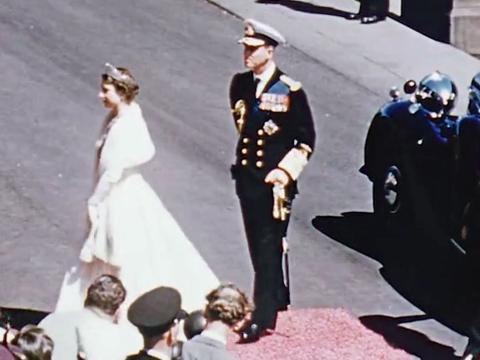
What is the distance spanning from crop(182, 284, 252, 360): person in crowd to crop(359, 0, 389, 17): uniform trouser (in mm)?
13969

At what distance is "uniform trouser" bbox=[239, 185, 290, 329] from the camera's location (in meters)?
13.1

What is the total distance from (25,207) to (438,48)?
8825 mm

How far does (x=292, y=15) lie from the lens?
23.7 meters

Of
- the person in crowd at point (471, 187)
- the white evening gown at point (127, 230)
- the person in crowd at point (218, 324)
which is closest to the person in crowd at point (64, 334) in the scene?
the person in crowd at point (218, 324)

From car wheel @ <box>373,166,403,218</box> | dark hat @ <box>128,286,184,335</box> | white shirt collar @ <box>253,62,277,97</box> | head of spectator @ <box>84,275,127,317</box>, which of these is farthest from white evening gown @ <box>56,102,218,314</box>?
car wheel @ <box>373,166,403,218</box>

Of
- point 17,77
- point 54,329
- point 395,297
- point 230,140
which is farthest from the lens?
point 17,77

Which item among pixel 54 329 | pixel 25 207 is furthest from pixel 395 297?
pixel 54 329

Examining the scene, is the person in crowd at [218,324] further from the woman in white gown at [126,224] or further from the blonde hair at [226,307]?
the woman in white gown at [126,224]

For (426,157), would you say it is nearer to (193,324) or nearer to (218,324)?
(193,324)

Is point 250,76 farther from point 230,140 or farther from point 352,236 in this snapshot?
point 230,140

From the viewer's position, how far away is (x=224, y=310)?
9.90 meters

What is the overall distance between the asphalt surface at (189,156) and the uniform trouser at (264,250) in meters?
0.90

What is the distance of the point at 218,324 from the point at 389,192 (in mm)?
5981

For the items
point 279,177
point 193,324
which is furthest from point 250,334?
point 193,324
